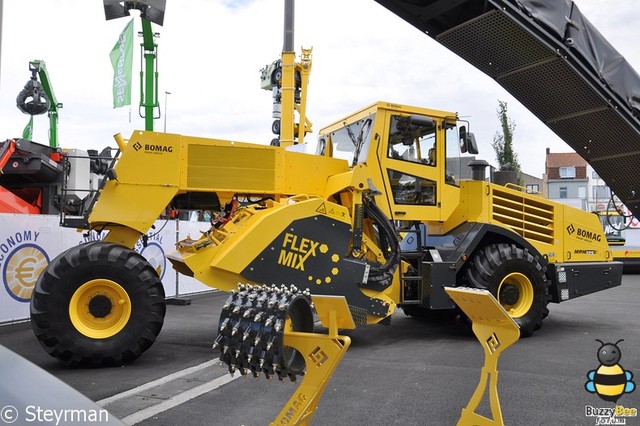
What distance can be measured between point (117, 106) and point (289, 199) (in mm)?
10140

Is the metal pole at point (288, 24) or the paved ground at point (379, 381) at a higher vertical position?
the metal pole at point (288, 24)

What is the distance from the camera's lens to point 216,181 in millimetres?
7332

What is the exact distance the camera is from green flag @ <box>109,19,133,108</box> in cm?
1550

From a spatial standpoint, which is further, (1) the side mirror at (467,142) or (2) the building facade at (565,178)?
(2) the building facade at (565,178)

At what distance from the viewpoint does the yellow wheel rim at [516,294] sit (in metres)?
8.41

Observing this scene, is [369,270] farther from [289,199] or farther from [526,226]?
[526,226]

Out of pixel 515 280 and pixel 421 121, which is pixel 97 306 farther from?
pixel 515 280

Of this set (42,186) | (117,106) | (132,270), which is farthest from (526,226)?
(117,106)

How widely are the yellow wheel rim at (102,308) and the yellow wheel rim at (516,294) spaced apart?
16.7 feet

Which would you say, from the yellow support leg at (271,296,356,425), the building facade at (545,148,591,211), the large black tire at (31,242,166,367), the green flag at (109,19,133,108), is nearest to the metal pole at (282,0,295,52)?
the green flag at (109,19,133,108)

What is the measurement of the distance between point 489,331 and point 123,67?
14339 millimetres

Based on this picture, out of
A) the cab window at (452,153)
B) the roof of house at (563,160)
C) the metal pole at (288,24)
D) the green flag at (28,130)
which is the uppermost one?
the roof of house at (563,160)

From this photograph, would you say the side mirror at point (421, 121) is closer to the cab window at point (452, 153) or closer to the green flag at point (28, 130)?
the cab window at point (452, 153)

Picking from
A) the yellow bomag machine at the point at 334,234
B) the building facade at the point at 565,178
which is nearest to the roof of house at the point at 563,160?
the building facade at the point at 565,178
